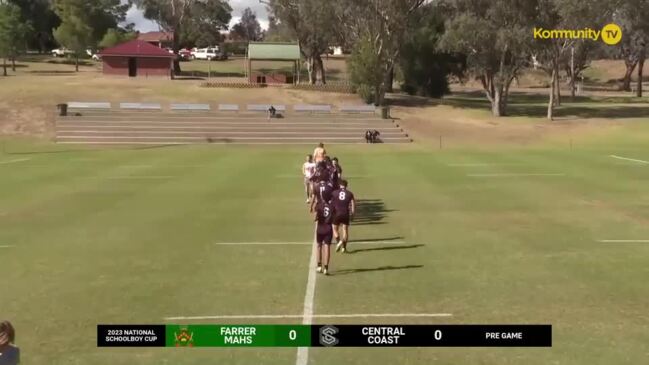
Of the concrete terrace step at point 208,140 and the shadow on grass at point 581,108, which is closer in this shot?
the concrete terrace step at point 208,140

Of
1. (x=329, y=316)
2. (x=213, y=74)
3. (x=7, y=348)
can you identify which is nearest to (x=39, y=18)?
(x=213, y=74)

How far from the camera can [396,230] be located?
18.0 metres

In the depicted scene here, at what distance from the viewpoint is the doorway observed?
77562 mm

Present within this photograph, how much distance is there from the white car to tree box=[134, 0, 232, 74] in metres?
4.53

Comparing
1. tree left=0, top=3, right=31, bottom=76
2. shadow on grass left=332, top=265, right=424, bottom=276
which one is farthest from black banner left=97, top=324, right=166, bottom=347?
tree left=0, top=3, right=31, bottom=76

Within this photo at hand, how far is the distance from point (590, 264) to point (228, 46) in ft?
474

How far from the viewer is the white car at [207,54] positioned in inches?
4938

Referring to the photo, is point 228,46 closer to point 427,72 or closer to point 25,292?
point 427,72

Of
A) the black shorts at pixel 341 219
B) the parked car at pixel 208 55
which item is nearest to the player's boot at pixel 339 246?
the black shorts at pixel 341 219

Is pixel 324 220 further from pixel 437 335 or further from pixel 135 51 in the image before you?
pixel 135 51

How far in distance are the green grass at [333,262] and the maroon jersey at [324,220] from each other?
1051mm

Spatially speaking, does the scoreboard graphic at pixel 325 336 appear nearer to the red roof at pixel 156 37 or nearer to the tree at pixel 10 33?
the tree at pixel 10 33

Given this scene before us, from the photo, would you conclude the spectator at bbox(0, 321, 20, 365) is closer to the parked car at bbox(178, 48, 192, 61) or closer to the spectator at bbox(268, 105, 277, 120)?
the spectator at bbox(268, 105, 277, 120)

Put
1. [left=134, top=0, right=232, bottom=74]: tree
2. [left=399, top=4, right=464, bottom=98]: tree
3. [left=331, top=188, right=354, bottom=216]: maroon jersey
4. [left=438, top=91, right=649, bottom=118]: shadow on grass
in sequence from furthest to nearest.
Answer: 1. [left=134, top=0, right=232, bottom=74]: tree
2. [left=399, top=4, right=464, bottom=98]: tree
3. [left=438, top=91, right=649, bottom=118]: shadow on grass
4. [left=331, top=188, right=354, bottom=216]: maroon jersey
